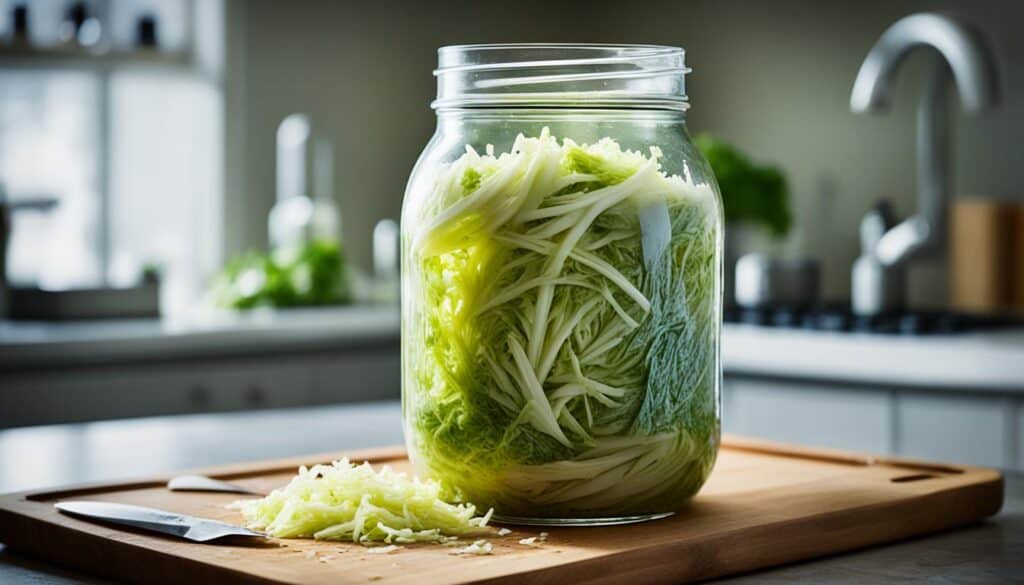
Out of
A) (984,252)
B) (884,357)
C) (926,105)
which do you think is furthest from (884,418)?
(984,252)

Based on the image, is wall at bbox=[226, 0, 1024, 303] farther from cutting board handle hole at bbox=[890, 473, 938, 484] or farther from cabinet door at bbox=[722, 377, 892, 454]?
cutting board handle hole at bbox=[890, 473, 938, 484]

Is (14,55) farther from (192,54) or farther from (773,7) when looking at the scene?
(773,7)

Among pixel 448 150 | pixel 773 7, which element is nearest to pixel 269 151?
pixel 773 7

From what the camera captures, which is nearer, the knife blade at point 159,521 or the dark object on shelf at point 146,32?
the knife blade at point 159,521

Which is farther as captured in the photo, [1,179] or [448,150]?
[1,179]

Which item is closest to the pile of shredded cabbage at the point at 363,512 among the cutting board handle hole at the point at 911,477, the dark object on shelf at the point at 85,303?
the cutting board handle hole at the point at 911,477

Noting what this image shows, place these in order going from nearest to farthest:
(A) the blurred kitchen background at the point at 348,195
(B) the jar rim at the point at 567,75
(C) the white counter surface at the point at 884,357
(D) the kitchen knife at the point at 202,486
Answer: (B) the jar rim at the point at 567,75
(D) the kitchen knife at the point at 202,486
(C) the white counter surface at the point at 884,357
(A) the blurred kitchen background at the point at 348,195

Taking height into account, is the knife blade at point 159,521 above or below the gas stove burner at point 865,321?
below

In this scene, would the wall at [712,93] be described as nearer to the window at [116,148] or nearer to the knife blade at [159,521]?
the window at [116,148]
